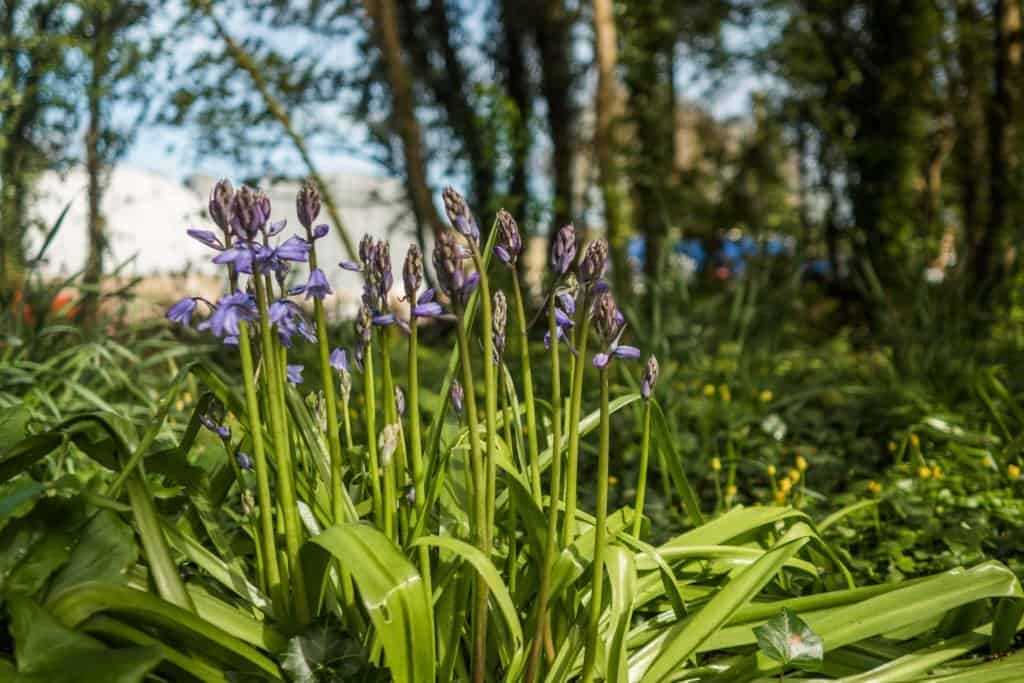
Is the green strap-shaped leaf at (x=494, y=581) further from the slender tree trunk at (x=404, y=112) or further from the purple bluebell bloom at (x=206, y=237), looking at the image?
the slender tree trunk at (x=404, y=112)

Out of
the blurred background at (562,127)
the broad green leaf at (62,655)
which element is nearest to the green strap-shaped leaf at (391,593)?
the broad green leaf at (62,655)

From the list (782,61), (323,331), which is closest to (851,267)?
(782,61)

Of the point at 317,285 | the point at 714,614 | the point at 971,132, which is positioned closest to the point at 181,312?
the point at 317,285

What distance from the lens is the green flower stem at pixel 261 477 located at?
4.90 ft

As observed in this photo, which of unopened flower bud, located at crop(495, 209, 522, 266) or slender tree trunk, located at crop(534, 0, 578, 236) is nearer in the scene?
unopened flower bud, located at crop(495, 209, 522, 266)

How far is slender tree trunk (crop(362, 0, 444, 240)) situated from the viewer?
20.9 feet

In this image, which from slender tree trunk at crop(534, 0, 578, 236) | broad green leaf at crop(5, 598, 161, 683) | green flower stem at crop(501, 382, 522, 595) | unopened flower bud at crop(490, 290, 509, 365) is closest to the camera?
broad green leaf at crop(5, 598, 161, 683)

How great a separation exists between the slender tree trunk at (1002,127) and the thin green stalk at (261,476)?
19.0 feet

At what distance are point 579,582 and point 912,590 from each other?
0.65 metres

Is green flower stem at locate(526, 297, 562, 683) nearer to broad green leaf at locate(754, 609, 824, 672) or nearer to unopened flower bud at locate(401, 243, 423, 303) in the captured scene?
unopened flower bud at locate(401, 243, 423, 303)

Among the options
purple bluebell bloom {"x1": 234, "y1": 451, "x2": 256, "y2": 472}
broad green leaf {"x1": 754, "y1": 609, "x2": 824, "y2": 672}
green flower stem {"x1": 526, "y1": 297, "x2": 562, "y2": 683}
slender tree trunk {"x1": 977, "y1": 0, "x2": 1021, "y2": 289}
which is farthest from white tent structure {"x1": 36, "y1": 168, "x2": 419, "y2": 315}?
broad green leaf {"x1": 754, "y1": 609, "x2": 824, "y2": 672}

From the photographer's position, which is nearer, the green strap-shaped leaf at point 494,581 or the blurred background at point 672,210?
the green strap-shaped leaf at point 494,581

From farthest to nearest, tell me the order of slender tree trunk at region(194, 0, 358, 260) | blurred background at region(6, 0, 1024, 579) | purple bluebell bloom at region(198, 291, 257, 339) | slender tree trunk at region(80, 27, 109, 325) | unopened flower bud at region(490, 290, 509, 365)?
slender tree trunk at region(194, 0, 358, 260), slender tree trunk at region(80, 27, 109, 325), blurred background at region(6, 0, 1024, 579), unopened flower bud at region(490, 290, 509, 365), purple bluebell bloom at region(198, 291, 257, 339)

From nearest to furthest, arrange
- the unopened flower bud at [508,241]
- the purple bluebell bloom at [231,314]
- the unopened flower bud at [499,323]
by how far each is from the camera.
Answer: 1. the purple bluebell bloom at [231,314]
2. the unopened flower bud at [508,241]
3. the unopened flower bud at [499,323]
